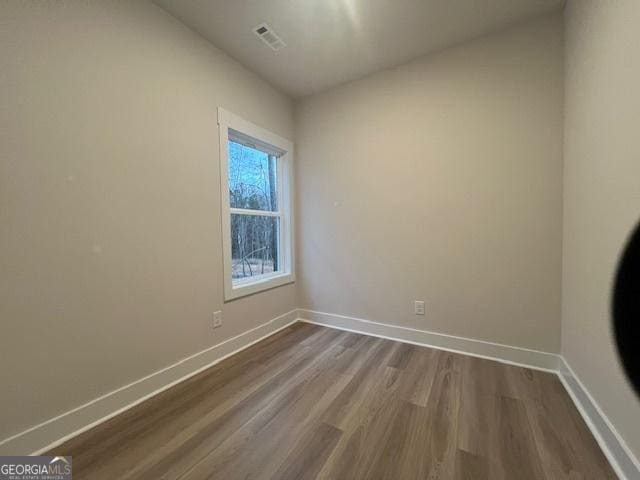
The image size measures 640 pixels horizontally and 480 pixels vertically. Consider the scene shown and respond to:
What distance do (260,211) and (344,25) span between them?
161 centimetres

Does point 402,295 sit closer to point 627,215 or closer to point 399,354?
point 399,354

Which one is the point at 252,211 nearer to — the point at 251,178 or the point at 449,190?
the point at 251,178

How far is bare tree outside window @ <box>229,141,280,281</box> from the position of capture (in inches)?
88.1

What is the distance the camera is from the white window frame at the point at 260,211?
79.4 inches

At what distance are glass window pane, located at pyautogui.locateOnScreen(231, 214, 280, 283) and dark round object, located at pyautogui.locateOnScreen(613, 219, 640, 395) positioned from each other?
214 centimetres

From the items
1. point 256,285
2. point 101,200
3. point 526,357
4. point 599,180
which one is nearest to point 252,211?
point 256,285

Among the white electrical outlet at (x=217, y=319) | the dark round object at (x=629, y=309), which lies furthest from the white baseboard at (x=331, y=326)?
the dark round object at (x=629, y=309)

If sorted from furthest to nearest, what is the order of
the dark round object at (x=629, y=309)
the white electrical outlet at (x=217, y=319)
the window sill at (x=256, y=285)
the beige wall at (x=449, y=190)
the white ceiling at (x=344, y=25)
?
the window sill at (x=256, y=285) < the white electrical outlet at (x=217, y=319) < the beige wall at (x=449, y=190) < the white ceiling at (x=344, y=25) < the dark round object at (x=629, y=309)

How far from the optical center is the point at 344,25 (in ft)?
5.82

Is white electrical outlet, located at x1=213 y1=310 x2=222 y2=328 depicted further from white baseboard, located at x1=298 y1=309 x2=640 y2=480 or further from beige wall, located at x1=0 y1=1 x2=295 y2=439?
white baseboard, located at x1=298 y1=309 x2=640 y2=480

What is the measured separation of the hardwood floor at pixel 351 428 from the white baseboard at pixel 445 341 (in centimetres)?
8

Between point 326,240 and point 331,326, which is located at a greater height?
point 326,240

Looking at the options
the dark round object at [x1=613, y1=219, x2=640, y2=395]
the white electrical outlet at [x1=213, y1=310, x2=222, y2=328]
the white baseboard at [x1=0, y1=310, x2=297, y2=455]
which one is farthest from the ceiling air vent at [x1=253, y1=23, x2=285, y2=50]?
the white baseboard at [x1=0, y1=310, x2=297, y2=455]

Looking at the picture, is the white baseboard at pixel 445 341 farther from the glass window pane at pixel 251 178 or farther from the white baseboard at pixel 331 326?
the glass window pane at pixel 251 178
